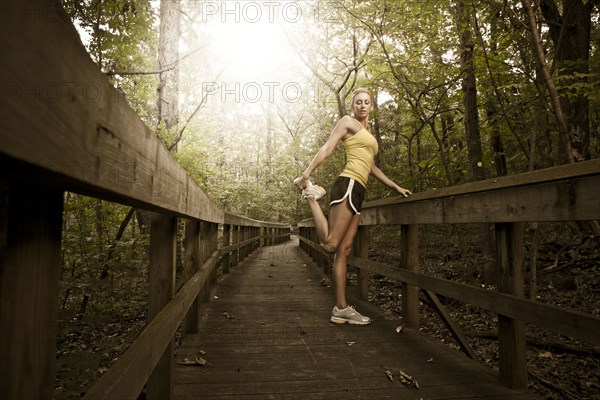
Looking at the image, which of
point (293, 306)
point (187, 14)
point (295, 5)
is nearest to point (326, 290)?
point (293, 306)

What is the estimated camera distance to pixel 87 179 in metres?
0.72

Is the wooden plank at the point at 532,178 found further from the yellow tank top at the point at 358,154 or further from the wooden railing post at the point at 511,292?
the yellow tank top at the point at 358,154

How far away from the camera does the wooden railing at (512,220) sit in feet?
5.34

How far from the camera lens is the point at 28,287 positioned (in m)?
0.73

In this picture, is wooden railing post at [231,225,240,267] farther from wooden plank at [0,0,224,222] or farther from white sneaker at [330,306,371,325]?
wooden plank at [0,0,224,222]

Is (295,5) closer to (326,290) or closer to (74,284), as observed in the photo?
(326,290)

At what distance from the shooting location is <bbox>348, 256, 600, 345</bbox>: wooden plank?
1613mm

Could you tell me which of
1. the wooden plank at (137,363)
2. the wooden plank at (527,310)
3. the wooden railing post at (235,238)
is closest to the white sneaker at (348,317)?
the wooden plank at (527,310)

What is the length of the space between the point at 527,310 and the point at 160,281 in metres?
1.83

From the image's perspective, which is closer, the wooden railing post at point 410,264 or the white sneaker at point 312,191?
the wooden railing post at point 410,264

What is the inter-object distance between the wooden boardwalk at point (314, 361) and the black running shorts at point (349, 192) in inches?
45.7

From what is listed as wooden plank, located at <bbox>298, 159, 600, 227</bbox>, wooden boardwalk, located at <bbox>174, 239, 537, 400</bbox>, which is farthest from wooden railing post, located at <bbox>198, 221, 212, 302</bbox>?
wooden plank, located at <bbox>298, 159, 600, 227</bbox>

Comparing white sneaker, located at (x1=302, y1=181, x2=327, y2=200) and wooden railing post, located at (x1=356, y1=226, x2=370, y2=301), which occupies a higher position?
white sneaker, located at (x1=302, y1=181, x2=327, y2=200)

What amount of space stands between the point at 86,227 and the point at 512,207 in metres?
5.87
